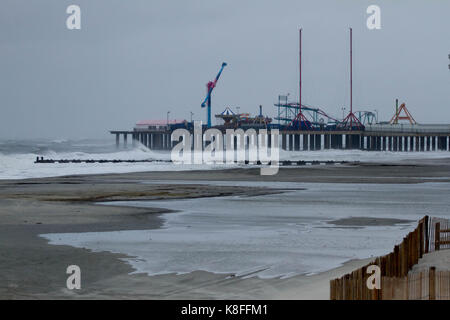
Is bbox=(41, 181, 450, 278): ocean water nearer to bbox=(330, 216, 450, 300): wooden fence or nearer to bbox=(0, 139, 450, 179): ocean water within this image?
bbox=(330, 216, 450, 300): wooden fence

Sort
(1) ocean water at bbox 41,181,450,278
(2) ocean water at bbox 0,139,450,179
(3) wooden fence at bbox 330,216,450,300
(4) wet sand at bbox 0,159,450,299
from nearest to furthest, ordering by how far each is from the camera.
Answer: (3) wooden fence at bbox 330,216,450,300, (4) wet sand at bbox 0,159,450,299, (1) ocean water at bbox 41,181,450,278, (2) ocean water at bbox 0,139,450,179

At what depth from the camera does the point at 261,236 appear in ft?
66.7

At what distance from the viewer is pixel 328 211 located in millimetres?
26906

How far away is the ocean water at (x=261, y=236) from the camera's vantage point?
16078 mm

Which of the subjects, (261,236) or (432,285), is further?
(261,236)

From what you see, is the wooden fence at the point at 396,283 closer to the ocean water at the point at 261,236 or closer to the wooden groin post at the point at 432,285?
the wooden groin post at the point at 432,285

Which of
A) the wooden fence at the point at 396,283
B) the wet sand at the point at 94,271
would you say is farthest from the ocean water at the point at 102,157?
the wooden fence at the point at 396,283

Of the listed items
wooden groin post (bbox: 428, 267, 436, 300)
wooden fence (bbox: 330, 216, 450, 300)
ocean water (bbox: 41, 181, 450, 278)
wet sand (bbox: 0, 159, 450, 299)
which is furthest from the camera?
ocean water (bbox: 41, 181, 450, 278)

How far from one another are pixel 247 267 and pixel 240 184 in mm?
27663

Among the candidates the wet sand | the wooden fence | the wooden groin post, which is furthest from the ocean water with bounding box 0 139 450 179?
the wooden groin post

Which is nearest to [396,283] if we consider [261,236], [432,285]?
[432,285]

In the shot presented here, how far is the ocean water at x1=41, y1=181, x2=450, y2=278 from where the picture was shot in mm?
16078

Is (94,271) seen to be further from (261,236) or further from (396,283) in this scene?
(396,283)
